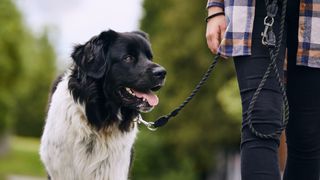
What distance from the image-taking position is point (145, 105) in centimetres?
566

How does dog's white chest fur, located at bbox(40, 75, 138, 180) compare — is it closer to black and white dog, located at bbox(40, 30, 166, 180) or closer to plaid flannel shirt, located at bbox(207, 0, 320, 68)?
black and white dog, located at bbox(40, 30, 166, 180)

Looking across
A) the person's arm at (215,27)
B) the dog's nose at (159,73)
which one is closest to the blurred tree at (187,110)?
the dog's nose at (159,73)

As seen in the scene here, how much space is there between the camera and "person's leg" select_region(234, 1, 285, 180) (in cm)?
386

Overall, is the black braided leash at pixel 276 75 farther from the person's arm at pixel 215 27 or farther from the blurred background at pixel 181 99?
the blurred background at pixel 181 99

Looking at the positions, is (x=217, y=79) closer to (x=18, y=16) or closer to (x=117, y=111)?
(x=18, y=16)

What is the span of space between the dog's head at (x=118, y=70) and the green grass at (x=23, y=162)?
3397cm

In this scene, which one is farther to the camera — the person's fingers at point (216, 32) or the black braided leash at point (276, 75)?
the person's fingers at point (216, 32)

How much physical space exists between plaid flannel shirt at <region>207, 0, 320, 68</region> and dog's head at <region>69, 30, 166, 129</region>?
166 cm

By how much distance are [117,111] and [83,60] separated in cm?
46

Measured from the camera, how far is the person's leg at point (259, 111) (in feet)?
12.7

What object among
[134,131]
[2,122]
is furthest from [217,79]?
[134,131]

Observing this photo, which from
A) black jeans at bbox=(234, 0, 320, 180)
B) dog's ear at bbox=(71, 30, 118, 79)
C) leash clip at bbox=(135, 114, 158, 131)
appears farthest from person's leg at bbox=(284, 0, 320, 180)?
dog's ear at bbox=(71, 30, 118, 79)

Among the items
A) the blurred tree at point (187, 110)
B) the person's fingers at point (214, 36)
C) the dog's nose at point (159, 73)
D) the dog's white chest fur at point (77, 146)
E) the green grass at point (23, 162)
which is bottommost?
the green grass at point (23, 162)

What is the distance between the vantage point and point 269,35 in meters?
4.00
